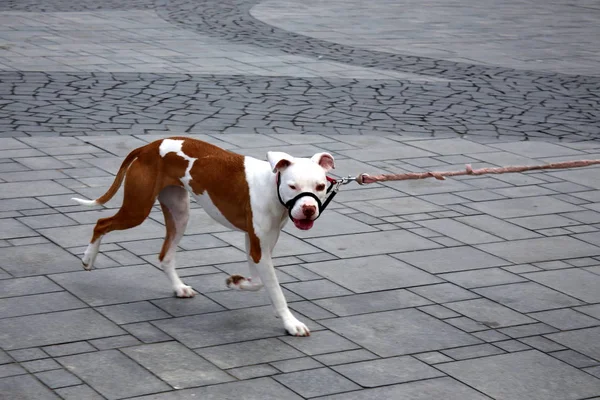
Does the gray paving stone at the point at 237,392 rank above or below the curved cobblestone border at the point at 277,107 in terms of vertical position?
below

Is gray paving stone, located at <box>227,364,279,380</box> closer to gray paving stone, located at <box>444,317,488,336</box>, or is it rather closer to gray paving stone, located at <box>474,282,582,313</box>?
gray paving stone, located at <box>444,317,488,336</box>

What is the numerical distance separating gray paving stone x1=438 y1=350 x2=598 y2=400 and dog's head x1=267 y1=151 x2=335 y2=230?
1.04m

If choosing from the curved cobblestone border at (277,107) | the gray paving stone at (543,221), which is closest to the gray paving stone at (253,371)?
the gray paving stone at (543,221)

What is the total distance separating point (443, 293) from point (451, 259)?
67 cm

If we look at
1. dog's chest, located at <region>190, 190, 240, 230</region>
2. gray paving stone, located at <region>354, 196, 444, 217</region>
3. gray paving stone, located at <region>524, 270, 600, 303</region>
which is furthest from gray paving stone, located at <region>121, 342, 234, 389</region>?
gray paving stone, located at <region>354, 196, 444, 217</region>

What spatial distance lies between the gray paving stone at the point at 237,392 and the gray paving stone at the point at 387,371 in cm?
39

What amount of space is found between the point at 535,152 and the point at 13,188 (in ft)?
16.0

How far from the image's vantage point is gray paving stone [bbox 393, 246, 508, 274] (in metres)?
6.84

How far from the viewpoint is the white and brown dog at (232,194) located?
530 centimetres

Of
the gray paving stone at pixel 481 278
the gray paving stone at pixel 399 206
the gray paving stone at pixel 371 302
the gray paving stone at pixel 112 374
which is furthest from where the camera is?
the gray paving stone at pixel 399 206

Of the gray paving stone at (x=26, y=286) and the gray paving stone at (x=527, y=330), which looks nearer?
the gray paving stone at (x=527, y=330)

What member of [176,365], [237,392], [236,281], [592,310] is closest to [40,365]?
[176,365]

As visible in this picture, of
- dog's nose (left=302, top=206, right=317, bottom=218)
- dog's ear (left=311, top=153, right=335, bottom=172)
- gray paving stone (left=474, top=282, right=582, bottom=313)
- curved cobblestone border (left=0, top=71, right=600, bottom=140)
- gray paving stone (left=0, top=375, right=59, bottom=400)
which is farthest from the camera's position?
curved cobblestone border (left=0, top=71, right=600, bottom=140)

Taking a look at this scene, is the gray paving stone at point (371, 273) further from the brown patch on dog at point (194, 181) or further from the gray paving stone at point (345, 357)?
the brown patch on dog at point (194, 181)
